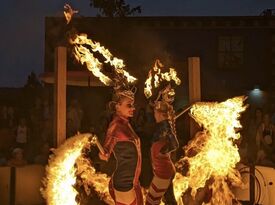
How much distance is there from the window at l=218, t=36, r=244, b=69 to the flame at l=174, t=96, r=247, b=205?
1417cm

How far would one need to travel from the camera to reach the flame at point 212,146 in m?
8.30

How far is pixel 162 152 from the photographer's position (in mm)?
7660

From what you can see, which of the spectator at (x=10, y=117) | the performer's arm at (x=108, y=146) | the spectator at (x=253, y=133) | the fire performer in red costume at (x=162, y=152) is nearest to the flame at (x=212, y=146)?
the fire performer in red costume at (x=162, y=152)

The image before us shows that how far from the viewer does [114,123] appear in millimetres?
7324

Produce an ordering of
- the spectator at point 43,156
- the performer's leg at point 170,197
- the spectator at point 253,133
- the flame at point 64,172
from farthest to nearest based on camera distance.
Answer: the spectator at point 253,133 < the spectator at point 43,156 < the performer's leg at point 170,197 < the flame at point 64,172

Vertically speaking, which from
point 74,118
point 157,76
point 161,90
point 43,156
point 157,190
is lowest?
point 157,190

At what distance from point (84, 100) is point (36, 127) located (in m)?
5.51

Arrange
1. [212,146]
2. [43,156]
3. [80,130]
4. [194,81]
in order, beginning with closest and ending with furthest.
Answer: [212,146] < [194,81] < [43,156] < [80,130]

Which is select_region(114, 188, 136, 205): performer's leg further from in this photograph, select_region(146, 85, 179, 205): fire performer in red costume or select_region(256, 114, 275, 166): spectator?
select_region(256, 114, 275, 166): spectator

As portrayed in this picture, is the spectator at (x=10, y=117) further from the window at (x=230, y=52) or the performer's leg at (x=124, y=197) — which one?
the window at (x=230, y=52)

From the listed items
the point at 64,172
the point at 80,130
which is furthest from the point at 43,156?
the point at 64,172

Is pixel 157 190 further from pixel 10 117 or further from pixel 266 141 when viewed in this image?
pixel 10 117

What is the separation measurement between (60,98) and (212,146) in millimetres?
2315

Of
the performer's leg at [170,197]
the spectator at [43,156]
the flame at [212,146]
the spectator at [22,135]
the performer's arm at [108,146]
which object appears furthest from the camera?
the spectator at [22,135]
